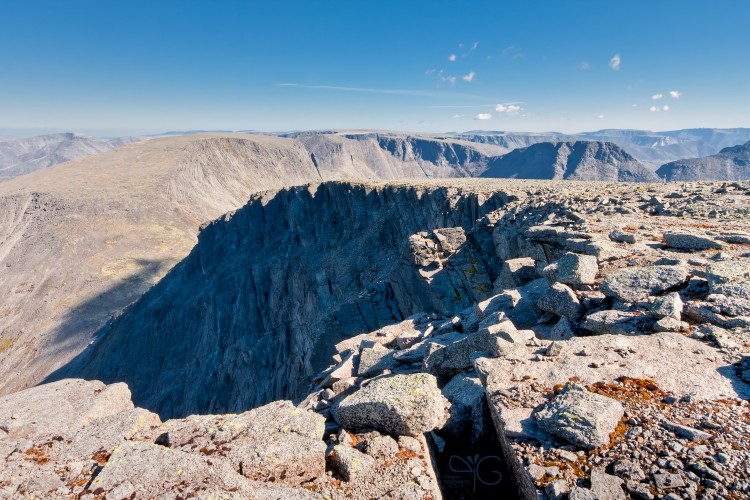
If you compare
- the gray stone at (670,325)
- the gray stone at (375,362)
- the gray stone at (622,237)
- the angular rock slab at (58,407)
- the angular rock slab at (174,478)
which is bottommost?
the gray stone at (375,362)

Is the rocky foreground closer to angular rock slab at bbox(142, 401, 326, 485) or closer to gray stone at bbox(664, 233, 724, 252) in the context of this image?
angular rock slab at bbox(142, 401, 326, 485)

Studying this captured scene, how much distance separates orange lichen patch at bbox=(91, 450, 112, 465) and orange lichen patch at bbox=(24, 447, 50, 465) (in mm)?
915

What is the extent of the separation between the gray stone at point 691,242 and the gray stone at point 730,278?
113 inches

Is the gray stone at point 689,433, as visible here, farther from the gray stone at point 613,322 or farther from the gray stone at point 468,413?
the gray stone at point 613,322

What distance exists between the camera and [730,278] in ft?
38.8

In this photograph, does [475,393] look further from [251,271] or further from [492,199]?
[251,271]

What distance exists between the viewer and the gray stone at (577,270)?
1380 cm

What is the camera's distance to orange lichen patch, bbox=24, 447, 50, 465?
7820 mm

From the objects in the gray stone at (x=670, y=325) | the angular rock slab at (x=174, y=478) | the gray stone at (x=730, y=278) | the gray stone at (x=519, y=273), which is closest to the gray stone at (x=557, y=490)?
the angular rock slab at (x=174, y=478)

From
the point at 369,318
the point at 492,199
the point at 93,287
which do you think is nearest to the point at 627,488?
the point at 369,318

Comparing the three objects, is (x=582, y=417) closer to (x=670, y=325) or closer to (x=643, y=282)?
(x=670, y=325)

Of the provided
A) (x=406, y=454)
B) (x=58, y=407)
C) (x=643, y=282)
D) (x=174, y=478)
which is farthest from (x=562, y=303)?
(x=58, y=407)

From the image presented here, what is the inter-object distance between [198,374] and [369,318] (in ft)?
194

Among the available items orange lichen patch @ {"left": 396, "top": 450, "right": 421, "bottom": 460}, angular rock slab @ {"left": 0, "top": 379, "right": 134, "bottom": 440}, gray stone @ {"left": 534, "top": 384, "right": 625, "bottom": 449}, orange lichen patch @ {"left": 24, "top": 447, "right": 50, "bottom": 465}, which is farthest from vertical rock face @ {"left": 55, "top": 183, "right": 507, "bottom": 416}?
orange lichen patch @ {"left": 24, "top": 447, "right": 50, "bottom": 465}
